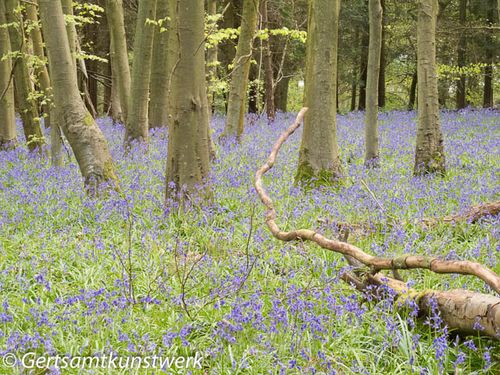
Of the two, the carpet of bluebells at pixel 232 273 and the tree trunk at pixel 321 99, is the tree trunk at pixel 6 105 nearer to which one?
the carpet of bluebells at pixel 232 273

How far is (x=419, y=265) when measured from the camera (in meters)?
3.53

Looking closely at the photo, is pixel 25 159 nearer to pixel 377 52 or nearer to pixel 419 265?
pixel 377 52

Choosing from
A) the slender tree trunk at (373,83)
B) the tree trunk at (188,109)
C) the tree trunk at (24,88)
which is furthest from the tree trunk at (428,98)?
the tree trunk at (24,88)

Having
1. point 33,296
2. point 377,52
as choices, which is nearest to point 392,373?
point 33,296

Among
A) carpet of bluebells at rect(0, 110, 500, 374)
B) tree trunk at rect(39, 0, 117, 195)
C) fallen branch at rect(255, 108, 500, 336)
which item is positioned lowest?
carpet of bluebells at rect(0, 110, 500, 374)

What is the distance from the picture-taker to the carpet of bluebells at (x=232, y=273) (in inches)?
137

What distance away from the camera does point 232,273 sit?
488cm

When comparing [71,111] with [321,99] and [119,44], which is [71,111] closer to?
[321,99]

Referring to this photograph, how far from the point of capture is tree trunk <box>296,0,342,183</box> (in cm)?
825

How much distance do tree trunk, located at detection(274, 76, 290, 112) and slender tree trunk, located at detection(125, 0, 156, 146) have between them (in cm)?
1787

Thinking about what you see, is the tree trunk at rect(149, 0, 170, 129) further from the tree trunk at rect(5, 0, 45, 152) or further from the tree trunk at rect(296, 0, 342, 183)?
the tree trunk at rect(296, 0, 342, 183)

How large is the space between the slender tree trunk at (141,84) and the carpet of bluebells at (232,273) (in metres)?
2.97

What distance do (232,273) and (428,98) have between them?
19.5 ft

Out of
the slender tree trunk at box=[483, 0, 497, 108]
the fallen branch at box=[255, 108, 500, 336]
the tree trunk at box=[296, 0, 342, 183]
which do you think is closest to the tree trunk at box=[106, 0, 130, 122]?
the tree trunk at box=[296, 0, 342, 183]
